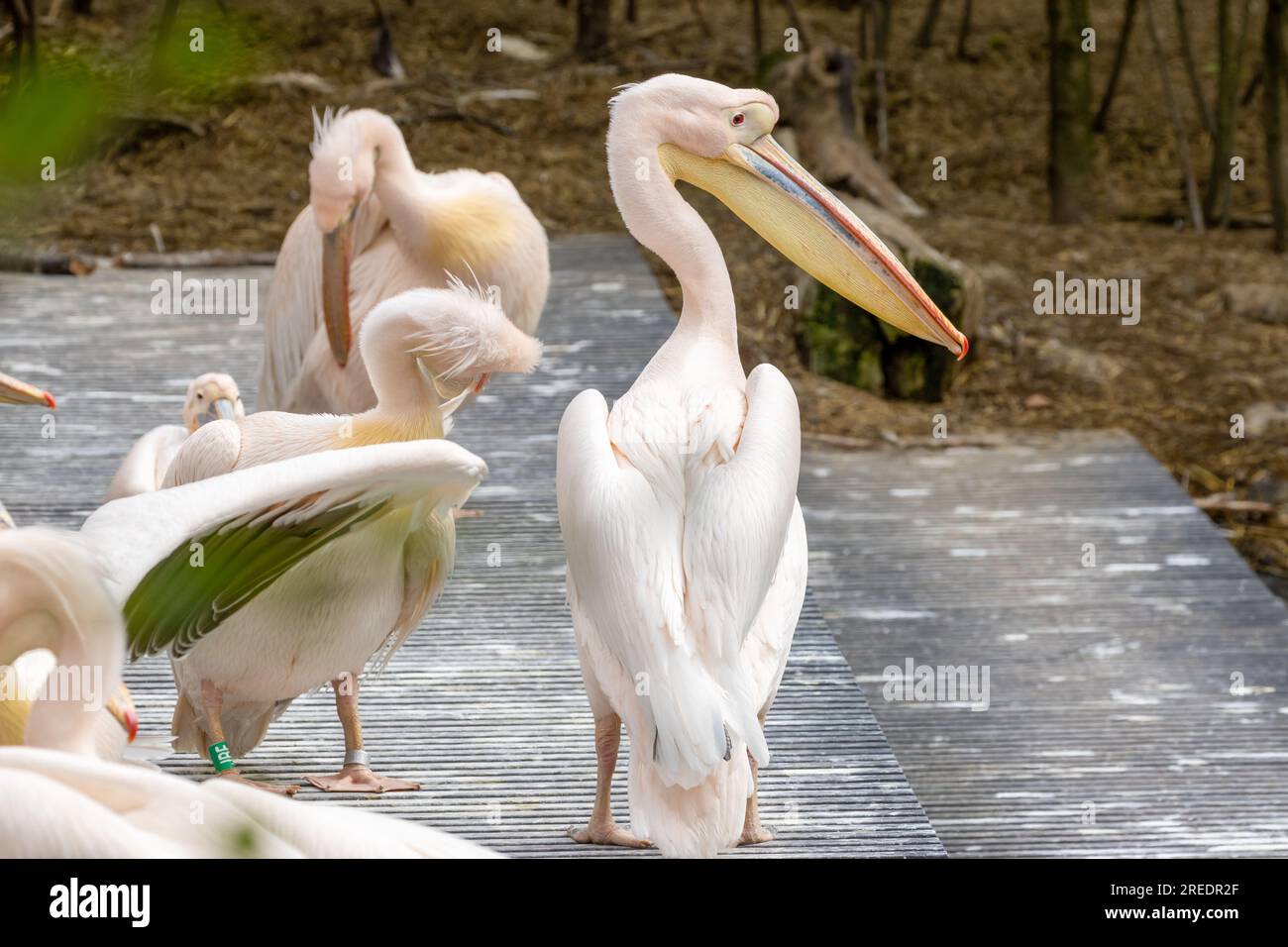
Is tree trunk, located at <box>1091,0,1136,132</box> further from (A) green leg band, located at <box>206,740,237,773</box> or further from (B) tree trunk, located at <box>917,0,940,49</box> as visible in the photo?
(A) green leg band, located at <box>206,740,237,773</box>

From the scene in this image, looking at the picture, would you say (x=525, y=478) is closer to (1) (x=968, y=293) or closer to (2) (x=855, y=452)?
(2) (x=855, y=452)

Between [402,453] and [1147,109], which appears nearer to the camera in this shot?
[402,453]

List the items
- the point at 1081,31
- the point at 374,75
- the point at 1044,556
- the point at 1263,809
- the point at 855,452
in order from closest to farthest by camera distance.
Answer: the point at 1263,809 < the point at 1044,556 < the point at 855,452 < the point at 1081,31 < the point at 374,75

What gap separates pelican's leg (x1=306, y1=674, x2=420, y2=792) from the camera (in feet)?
9.50

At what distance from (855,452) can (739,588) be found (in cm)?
346

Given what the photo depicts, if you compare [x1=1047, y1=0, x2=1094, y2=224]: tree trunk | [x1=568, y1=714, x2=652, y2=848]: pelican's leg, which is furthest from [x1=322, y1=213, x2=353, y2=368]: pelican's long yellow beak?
[x1=1047, y1=0, x2=1094, y2=224]: tree trunk

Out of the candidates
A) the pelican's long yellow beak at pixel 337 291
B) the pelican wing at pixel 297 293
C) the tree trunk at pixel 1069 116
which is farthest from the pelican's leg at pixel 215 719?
the tree trunk at pixel 1069 116

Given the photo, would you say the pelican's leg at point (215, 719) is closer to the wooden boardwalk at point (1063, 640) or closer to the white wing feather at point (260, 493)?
the white wing feather at point (260, 493)

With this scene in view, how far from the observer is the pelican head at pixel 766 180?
2879mm

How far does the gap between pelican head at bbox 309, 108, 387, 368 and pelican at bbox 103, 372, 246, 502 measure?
33 centimetres

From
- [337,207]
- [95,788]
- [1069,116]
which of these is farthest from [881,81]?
[95,788]

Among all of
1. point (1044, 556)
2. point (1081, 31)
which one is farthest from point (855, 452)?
point (1081, 31)

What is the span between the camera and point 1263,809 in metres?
3.47

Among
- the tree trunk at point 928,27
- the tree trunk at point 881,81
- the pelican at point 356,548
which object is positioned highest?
the tree trunk at point 928,27
